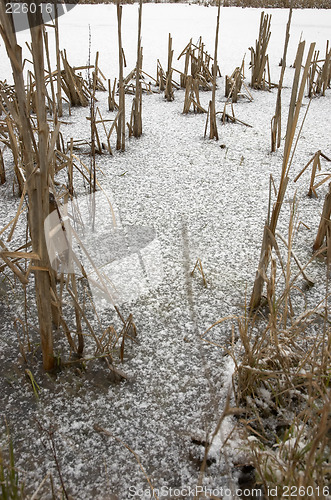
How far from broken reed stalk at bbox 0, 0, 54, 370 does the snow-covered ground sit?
0.41 ft

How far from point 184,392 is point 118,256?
1.35 ft

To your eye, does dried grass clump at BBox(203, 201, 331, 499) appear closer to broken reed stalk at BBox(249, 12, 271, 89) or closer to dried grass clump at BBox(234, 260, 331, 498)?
dried grass clump at BBox(234, 260, 331, 498)

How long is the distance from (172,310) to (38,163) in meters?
0.42

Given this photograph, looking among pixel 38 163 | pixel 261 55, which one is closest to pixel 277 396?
pixel 38 163

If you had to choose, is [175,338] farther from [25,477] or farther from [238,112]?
[238,112]

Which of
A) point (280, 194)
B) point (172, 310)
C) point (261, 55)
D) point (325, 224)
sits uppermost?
point (261, 55)

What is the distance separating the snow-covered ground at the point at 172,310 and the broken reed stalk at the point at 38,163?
0.13 meters

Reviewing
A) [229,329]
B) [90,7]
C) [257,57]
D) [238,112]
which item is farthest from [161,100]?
[90,7]

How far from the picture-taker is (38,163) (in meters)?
0.50

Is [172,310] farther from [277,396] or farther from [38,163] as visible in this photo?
[38,163]

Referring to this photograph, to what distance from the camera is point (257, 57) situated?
2.14 m

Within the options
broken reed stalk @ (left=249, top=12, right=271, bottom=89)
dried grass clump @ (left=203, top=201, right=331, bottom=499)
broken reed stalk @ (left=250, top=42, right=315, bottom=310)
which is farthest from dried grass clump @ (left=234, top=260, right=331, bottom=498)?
broken reed stalk @ (left=249, top=12, right=271, bottom=89)

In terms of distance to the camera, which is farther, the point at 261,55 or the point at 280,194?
the point at 261,55

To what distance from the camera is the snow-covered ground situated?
0.53 m
